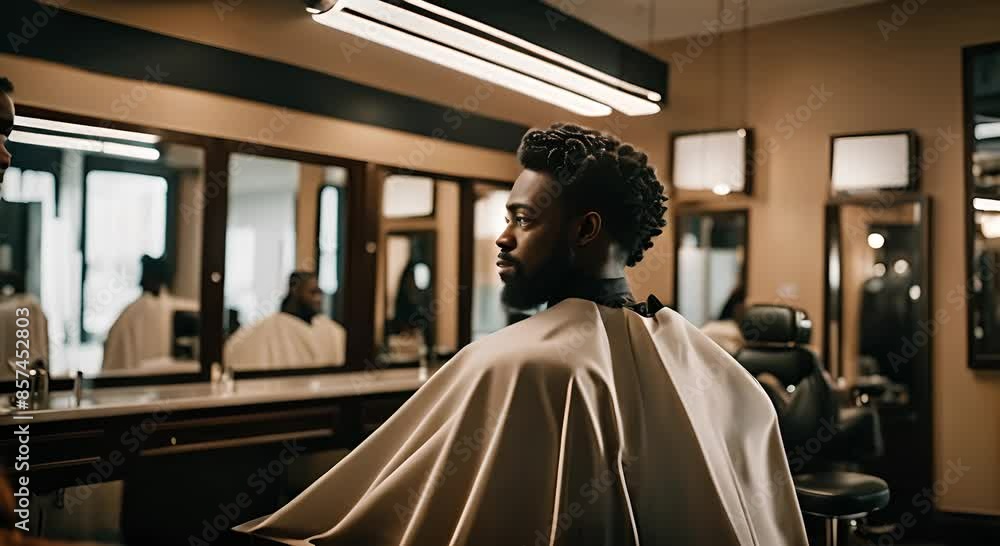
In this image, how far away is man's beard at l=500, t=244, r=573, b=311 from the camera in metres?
1.17

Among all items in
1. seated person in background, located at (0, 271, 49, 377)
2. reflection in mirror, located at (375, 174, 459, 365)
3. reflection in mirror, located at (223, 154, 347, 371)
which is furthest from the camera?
reflection in mirror, located at (375, 174, 459, 365)

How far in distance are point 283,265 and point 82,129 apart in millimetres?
1085

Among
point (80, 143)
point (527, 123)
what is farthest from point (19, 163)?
point (527, 123)

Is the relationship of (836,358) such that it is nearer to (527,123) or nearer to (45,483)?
(527,123)

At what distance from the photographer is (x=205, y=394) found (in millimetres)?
3186

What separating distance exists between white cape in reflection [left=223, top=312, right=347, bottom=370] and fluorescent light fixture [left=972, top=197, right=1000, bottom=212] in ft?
11.6

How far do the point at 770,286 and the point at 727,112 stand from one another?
1.19 metres

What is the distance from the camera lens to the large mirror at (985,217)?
433cm

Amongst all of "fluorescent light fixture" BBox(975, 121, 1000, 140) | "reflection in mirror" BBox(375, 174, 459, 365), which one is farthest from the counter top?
"fluorescent light fixture" BBox(975, 121, 1000, 140)

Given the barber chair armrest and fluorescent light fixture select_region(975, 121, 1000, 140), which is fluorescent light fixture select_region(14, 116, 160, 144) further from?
fluorescent light fixture select_region(975, 121, 1000, 140)

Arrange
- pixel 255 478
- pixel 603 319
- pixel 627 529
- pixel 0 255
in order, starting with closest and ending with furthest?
pixel 627 529 → pixel 603 319 → pixel 0 255 → pixel 255 478

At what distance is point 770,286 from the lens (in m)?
5.07

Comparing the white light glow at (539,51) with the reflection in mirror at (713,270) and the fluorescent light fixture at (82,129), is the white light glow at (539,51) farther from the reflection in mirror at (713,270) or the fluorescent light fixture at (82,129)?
the fluorescent light fixture at (82,129)

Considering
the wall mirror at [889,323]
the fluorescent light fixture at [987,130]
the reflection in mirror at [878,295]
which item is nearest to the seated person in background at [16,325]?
the wall mirror at [889,323]
